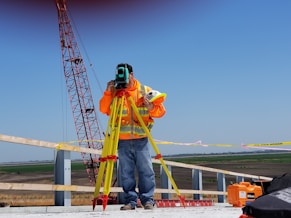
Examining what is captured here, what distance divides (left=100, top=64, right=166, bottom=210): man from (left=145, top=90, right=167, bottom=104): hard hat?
0.02m

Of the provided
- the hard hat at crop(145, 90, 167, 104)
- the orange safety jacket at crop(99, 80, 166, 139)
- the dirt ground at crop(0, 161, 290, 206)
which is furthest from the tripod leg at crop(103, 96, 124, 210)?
the dirt ground at crop(0, 161, 290, 206)

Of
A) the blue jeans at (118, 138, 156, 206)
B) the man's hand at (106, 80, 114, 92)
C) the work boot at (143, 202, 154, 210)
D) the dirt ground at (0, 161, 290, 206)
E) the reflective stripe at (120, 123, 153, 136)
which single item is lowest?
the dirt ground at (0, 161, 290, 206)

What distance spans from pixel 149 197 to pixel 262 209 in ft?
10.4

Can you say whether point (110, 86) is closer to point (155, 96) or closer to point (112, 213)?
point (155, 96)

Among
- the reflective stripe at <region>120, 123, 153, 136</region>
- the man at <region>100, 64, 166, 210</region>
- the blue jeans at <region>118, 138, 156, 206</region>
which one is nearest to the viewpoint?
the man at <region>100, 64, 166, 210</region>

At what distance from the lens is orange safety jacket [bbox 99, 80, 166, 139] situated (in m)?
4.73

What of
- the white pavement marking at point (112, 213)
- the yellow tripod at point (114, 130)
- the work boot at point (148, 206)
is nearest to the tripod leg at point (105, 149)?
the yellow tripod at point (114, 130)

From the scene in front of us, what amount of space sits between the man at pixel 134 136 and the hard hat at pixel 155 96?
0.02 metres

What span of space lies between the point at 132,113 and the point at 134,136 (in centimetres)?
26

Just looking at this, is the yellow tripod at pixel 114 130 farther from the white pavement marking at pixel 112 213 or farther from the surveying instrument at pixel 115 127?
the white pavement marking at pixel 112 213

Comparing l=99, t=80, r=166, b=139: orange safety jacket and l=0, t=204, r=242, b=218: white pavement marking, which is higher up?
l=99, t=80, r=166, b=139: orange safety jacket

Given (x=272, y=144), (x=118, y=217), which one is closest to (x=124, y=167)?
(x=118, y=217)

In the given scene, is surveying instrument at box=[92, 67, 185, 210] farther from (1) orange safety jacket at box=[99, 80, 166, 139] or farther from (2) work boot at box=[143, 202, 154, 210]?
(2) work boot at box=[143, 202, 154, 210]

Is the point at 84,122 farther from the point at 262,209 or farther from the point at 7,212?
the point at 262,209
